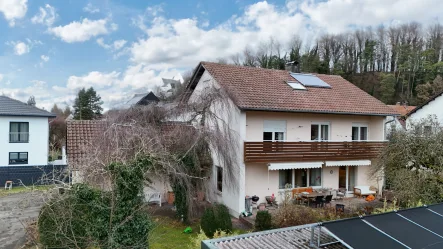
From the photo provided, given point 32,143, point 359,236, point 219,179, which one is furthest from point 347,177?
point 32,143

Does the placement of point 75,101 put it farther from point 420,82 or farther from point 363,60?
point 420,82

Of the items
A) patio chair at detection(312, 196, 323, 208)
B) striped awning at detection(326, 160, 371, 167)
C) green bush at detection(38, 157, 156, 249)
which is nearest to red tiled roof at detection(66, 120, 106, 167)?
green bush at detection(38, 157, 156, 249)

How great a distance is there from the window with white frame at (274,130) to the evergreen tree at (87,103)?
51.0 metres

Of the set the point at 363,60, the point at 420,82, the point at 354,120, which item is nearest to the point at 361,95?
the point at 354,120

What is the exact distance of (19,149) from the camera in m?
33.1

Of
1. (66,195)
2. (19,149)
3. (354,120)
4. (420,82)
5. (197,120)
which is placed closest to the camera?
(66,195)

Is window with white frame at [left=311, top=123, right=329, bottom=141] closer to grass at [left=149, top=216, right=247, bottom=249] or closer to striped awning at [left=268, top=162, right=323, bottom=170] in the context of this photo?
striped awning at [left=268, top=162, right=323, bottom=170]

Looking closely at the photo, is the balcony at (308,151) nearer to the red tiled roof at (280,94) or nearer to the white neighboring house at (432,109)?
the red tiled roof at (280,94)

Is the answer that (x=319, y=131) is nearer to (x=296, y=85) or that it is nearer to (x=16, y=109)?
(x=296, y=85)

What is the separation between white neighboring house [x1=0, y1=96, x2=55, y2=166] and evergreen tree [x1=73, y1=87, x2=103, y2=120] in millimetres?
28560

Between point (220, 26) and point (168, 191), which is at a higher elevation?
point (220, 26)

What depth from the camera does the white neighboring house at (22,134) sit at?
32375 mm

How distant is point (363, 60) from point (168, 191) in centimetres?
6395

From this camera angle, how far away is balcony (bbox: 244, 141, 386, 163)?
58.4 ft
